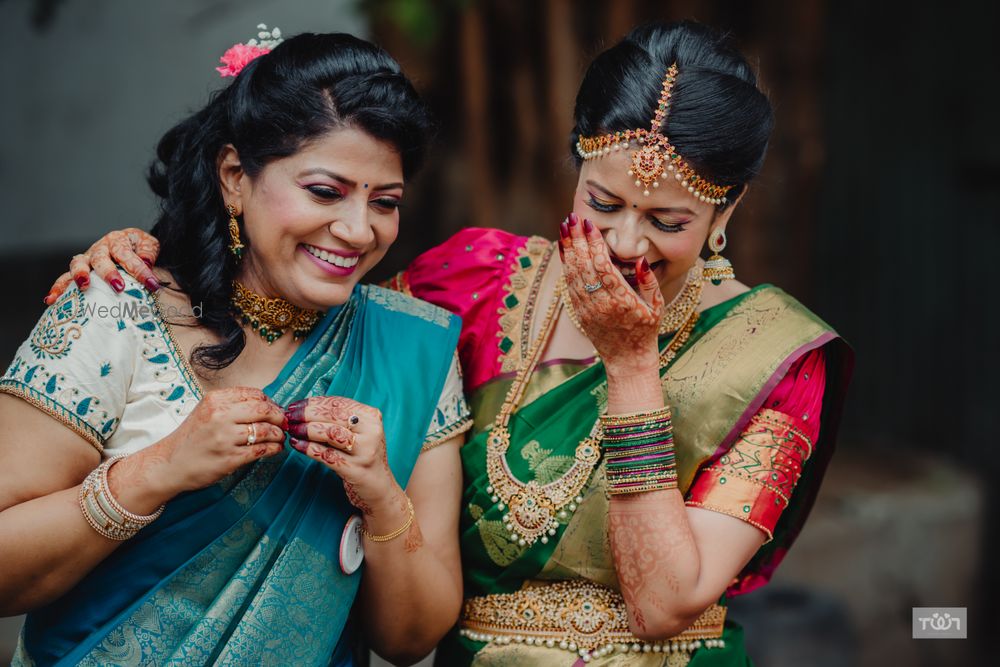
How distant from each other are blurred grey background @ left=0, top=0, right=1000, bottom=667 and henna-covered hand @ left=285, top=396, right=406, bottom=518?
2.32 meters

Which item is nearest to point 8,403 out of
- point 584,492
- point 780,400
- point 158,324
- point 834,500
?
point 158,324

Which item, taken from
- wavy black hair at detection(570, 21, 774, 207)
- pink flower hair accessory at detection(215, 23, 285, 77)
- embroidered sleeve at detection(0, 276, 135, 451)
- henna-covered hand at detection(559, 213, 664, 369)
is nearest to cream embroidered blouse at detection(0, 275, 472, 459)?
embroidered sleeve at detection(0, 276, 135, 451)

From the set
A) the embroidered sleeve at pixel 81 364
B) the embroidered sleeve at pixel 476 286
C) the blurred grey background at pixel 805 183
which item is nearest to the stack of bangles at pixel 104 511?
the embroidered sleeve at pixel 81 364

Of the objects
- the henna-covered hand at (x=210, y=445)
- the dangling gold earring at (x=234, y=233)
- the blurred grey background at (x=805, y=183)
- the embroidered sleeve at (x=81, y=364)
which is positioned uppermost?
the dangling gold earring at (x=234, y=233)

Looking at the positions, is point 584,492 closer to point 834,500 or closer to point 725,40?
point 725,40

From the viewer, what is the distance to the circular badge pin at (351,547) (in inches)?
86.3

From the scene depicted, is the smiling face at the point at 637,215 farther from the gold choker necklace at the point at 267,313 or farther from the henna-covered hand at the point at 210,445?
the henna-covered hand at the point at 210,445

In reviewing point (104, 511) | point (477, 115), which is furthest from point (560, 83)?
point (104, 511)

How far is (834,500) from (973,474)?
3.74ft

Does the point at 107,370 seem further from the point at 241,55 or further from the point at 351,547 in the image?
the point at 241,55

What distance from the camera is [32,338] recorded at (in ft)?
6.98

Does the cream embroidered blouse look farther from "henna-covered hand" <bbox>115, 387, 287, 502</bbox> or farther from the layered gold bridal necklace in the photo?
the layered gold bridal necklace

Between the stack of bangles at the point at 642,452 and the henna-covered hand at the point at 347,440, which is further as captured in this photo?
the stack of bangles at the point at 642,452

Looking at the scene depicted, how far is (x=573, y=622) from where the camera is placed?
2.41 metres
